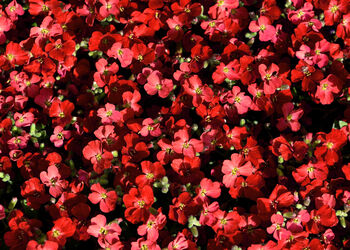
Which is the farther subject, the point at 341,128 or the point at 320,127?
the point at 320,127

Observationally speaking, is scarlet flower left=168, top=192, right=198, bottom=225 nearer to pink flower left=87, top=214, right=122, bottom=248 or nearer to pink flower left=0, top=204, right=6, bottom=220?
pink flower left=87, top=214, right=122, bottom=248

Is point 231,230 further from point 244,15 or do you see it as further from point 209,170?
point 244,15

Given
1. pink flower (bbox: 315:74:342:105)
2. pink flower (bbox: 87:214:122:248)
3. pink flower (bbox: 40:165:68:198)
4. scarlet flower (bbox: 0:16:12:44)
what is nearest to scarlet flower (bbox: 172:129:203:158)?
pink flower (bbox: 87:214:122:248)

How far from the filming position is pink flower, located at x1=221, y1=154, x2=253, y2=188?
217 cm

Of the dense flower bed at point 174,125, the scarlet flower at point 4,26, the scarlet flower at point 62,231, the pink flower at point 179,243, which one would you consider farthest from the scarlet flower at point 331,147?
the scarlet flower at point 4,26

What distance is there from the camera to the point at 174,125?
2.25 metres

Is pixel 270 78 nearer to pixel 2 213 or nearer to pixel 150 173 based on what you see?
pixel 150 173

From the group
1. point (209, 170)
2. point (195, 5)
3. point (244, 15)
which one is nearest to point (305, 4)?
point (244, 15)

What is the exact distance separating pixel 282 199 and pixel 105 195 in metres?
0.96

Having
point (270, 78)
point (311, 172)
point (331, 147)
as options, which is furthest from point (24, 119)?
point (331, 147)

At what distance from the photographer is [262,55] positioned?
2465 mm

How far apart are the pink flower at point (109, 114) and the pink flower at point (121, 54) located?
10.9 inches

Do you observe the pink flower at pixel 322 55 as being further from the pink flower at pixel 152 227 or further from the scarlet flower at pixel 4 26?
the scarlet flower at pixel 4 26

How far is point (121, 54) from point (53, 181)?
86 cm
